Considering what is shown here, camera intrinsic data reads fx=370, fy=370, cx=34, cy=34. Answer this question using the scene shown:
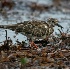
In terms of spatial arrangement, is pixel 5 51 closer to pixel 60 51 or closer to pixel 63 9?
pixel 60 51

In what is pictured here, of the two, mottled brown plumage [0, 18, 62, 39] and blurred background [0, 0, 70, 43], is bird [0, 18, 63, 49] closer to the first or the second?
mottled brown plumage [0, 18, 62, 39]

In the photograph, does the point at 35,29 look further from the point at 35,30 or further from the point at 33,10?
the point at 33,10

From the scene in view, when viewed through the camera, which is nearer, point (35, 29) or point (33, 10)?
point (35, 29)

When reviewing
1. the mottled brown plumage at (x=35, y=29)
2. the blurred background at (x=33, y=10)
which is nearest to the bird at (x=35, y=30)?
the mottled brown plumage at (x=35, y=29)

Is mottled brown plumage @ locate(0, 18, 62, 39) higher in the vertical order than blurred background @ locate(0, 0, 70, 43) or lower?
higher

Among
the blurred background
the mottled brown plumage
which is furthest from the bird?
the blurred background

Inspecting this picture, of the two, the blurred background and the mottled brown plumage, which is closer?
the mottled brown plumage

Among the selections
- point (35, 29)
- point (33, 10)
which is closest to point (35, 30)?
point (35, 29)

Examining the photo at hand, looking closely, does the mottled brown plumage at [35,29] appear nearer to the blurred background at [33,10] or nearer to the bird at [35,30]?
the bird at [35,30]
